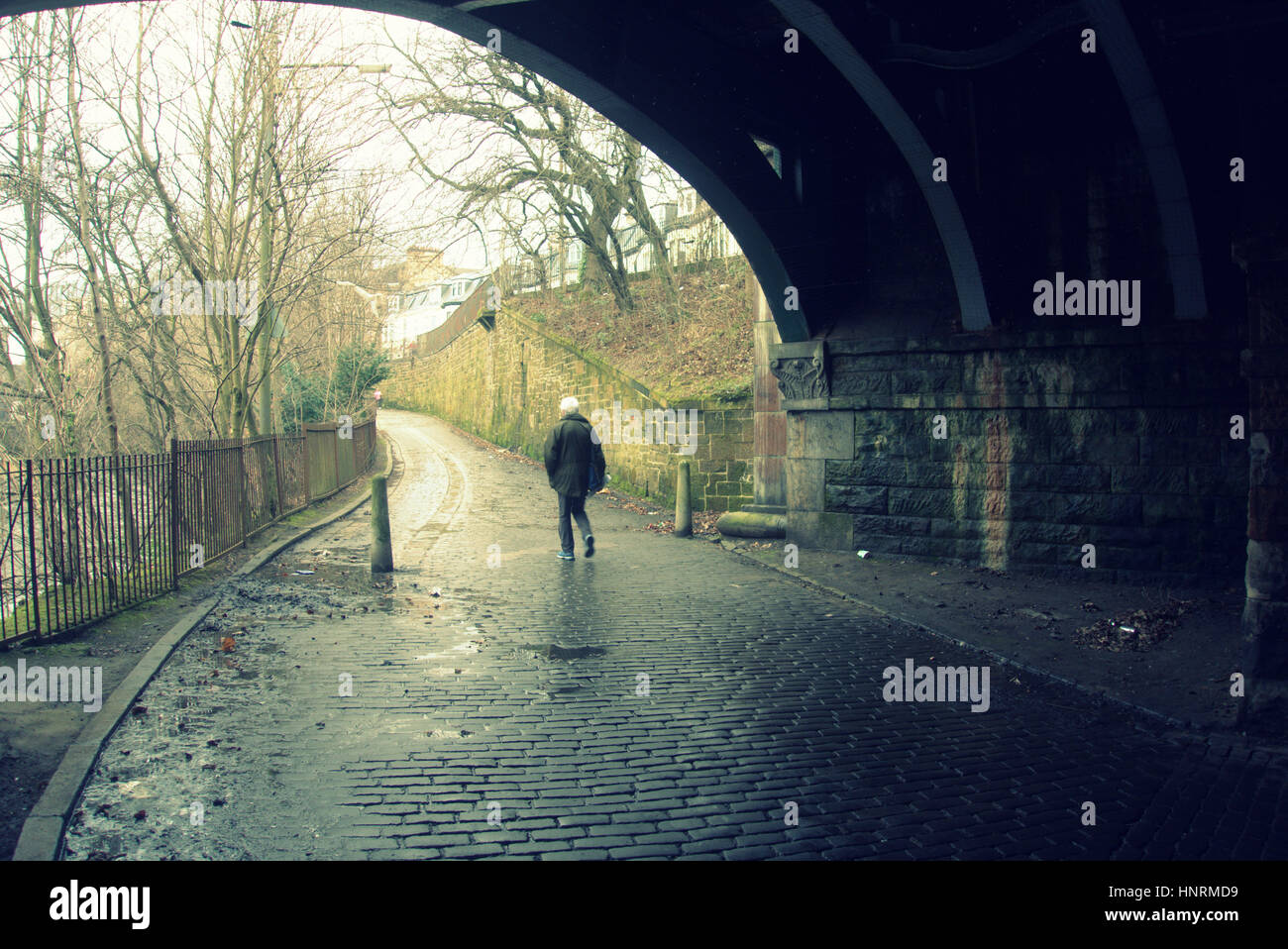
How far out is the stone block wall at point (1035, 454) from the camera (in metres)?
9.04

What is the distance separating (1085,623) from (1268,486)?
2.91 metres

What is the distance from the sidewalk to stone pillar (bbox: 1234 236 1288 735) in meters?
0.26

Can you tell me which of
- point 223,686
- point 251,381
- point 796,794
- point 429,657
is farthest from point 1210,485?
point 251,381

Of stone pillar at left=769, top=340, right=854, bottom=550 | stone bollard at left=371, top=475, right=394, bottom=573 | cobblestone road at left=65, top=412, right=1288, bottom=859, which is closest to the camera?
cobblestone road at left=65, top=412, right=1288, bottom=859

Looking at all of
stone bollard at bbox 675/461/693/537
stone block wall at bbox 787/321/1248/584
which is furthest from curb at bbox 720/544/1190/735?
stone bollard at bbox 675/461/693/537

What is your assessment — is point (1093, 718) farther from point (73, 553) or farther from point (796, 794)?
point (73, 553)

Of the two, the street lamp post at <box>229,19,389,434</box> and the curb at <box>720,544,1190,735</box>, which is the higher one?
the street lamp post at <box>229,19,389,434</box>

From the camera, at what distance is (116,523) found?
27.3 feet

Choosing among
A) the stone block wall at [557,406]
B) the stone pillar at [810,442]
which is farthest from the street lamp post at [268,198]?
the stone pillar at [810,442]

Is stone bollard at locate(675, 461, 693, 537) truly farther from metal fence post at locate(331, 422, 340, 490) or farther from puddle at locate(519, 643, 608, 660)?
metal fence post at locate(331, 422, 340, 490)

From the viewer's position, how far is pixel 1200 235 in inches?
354

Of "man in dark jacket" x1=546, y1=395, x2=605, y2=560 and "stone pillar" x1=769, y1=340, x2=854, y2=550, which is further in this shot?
"stone pillar" x1=769, y1=340, x2=854, y2=550

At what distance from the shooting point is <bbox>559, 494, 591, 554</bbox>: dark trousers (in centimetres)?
1133

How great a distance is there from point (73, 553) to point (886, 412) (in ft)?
27.8
